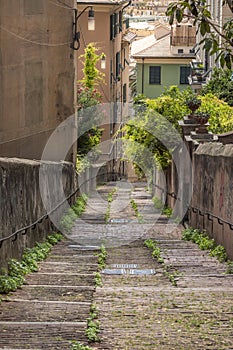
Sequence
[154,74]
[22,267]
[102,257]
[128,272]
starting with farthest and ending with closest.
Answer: [154,74] → [102,257] → [128,272] → [22,267]

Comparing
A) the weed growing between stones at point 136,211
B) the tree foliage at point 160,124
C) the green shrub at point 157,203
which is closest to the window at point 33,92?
the tree foliage at point 160,124

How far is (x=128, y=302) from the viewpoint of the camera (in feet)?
30.9

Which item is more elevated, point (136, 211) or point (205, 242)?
point (205, 242)

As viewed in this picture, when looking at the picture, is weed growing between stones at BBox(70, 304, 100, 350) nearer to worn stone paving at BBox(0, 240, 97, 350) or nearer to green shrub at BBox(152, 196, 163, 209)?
worn stone paving at BBox(0, 240, 97, 350)

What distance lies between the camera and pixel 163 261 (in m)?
13.5

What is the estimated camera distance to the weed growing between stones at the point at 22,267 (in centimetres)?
970

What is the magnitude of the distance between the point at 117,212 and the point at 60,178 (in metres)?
5.73

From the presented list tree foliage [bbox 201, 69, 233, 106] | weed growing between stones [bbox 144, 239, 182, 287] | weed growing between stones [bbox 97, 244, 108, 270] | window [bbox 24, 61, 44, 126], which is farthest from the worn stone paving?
tree foliage [bbox 201, 69, 233, 106]

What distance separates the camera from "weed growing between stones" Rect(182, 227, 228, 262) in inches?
553

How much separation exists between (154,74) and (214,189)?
47716 mm

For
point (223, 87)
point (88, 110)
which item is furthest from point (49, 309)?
point (88, 110)

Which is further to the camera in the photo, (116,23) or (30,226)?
(116,23)

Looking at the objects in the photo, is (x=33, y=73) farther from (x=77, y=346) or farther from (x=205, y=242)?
(x=77, y=346)

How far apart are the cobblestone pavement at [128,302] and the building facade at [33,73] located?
24.1 ft
